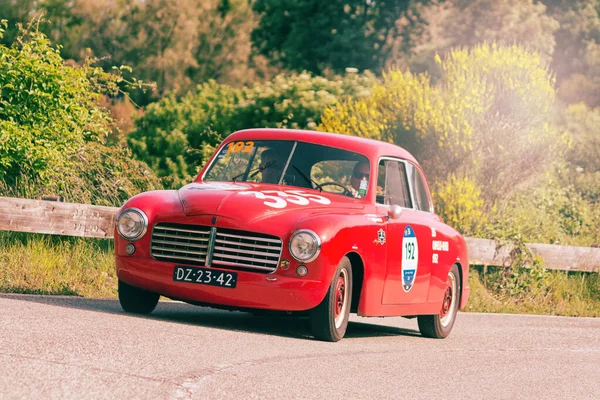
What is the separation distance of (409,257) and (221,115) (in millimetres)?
24281

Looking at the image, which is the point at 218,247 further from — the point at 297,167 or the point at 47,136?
the point at 47,136

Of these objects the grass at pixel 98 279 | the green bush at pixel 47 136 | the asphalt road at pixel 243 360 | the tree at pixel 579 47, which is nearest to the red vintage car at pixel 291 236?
the asphalt road at pixel 243 360

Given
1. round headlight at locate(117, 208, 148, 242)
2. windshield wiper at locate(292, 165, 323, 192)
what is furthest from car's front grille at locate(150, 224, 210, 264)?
windshield wiper at locate(292, 165, 323, 192)

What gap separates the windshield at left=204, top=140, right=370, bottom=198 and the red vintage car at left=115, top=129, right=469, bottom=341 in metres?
0.01

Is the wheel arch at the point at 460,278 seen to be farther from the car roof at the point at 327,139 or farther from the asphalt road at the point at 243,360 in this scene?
the car roof at the point at 327,139

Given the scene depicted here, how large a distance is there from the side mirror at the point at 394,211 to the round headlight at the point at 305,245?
152 cm

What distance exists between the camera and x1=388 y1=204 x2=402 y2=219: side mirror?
414 inches

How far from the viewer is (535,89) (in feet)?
89.7

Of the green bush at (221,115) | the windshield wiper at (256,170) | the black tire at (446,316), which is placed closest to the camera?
the windshield wiper at (256,170)

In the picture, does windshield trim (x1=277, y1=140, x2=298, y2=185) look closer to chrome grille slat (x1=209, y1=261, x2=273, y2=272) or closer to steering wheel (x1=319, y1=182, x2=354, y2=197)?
steering wheel (x1=319, y1=182, x2=354, y2=197)

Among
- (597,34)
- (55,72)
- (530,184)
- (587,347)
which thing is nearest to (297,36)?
(597,34)

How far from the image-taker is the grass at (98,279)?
1270 centimetres

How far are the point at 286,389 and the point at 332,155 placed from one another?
14.1 ft

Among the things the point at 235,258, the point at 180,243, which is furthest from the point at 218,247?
the point at 180,243
